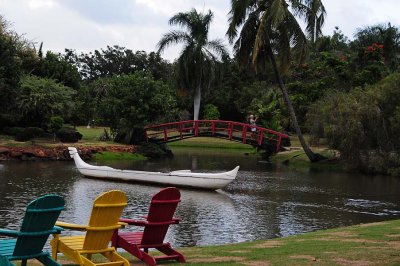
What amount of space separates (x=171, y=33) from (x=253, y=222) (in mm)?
41757

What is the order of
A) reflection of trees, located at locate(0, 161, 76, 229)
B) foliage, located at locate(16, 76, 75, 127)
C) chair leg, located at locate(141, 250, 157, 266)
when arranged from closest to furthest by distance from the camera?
1. chair leg, located at locate(141, 250, 157, 266)
2. reflection of trees, located at locate(0, 161, 76, 229)
3. foliage, located at locate(16, 76, 75, 127)

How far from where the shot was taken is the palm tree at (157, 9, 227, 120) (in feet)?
191

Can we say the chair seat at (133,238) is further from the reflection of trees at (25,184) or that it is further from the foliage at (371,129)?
the foliage at (371,129)

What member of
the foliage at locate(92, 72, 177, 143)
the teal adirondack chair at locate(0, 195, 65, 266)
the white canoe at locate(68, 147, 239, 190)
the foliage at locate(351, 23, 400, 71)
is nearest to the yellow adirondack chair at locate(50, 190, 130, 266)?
the teal adirondack chair at locate(0, 195, 65, 266)

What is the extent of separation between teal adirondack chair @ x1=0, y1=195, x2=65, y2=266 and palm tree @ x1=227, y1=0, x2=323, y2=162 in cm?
3679

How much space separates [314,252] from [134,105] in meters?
38.9

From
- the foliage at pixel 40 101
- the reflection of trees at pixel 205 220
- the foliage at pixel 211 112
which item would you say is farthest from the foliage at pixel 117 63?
the reflection of trees at pixel 205 220

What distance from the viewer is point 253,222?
1825cm

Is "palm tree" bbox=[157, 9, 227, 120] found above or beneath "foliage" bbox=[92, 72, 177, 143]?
above

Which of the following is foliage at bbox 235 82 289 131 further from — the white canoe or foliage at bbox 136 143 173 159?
the white canoe

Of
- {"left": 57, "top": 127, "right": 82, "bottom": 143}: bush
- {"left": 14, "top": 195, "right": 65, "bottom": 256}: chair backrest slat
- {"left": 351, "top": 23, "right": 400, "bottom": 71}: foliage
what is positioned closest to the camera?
{"left": 14, "top": 195, "right": 65, "bottom": 256}: chair backrest slat

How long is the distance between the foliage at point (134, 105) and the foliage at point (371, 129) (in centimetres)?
1574

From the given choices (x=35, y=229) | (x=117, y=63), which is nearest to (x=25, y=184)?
(x=35, y=229)

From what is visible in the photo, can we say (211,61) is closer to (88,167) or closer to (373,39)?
(373,39)
